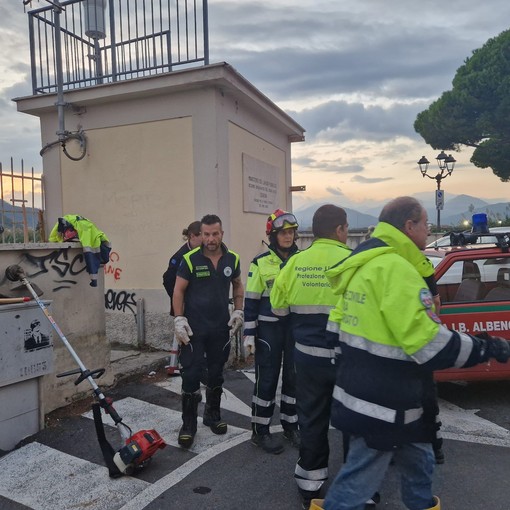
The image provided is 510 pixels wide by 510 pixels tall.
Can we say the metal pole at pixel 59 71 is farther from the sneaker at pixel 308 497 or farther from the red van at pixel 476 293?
the sneaker at pixel 308 497

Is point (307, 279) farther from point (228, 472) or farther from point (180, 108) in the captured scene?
point (180, 108)

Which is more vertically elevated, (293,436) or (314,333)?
(314,333)

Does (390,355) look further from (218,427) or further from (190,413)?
(218,427)

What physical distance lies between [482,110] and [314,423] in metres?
28.5

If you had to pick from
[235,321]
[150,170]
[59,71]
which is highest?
[59,71]

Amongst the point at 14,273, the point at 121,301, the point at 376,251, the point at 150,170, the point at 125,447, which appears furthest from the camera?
the point at 121,301

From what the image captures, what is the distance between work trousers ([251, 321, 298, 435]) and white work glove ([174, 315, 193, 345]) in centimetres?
59

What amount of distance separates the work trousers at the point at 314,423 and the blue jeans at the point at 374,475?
0.67 meters

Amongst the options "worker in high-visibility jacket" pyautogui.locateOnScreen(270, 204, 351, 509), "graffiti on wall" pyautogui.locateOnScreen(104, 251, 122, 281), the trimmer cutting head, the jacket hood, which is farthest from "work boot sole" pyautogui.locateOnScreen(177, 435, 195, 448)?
"graffiti on wall" pyautogui.locateOnScreen(104, 251, 122, 281)

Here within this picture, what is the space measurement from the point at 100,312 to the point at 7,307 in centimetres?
144

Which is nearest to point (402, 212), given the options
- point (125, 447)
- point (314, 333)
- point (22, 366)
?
point (314, 333)

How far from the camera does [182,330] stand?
4.08 meters

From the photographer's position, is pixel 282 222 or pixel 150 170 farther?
pixel 150 170

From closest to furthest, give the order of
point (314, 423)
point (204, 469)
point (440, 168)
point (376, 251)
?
point (376, 251)
point (314, 423)
point (204, 469)
point (440, 168)
